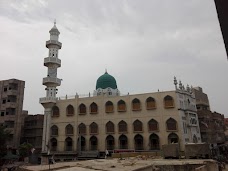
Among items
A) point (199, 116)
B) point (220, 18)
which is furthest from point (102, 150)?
point (220, 18)

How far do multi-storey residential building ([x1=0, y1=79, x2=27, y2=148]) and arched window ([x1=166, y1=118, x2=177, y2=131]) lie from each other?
2683 cm

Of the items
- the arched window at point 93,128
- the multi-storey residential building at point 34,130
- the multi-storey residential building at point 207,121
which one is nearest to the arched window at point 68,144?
the arched window at point 93,128

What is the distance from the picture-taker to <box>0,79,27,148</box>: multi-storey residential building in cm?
4223

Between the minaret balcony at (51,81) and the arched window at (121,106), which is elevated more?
the minaret balcony at (51,81)

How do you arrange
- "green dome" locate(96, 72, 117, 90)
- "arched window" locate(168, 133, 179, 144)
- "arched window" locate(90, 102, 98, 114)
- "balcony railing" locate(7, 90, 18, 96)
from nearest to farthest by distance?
"arched window" locate(168, 133, 179, 144) < "arched window" locate(90, 102, 98, 114) < "balcony railing" locate(7, 90, 18, 96) < "green dome" locate(96, 72, 117, 90)

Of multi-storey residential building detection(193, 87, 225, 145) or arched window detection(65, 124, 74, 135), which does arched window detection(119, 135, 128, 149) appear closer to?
arched window detection(65, 124, 74, 135)

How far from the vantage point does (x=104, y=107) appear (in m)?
39.9

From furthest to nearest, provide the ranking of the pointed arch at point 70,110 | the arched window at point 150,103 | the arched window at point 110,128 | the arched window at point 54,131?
1. the arched window at point 54,131
2. the pointed arch at point 70,110
3. the arched window at point 110,128
4. the arched window at point 150,103

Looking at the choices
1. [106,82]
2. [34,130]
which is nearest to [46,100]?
[34,130]

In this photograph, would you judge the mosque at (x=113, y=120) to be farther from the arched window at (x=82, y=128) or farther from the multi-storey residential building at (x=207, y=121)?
the multi-storey residential building at (x=207, y=121)

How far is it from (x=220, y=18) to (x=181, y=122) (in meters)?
35.5

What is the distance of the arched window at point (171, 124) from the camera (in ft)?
117

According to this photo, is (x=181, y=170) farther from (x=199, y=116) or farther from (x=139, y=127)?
(x=199, y=116)

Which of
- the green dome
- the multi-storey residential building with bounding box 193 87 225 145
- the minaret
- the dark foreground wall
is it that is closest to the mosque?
the minaret
